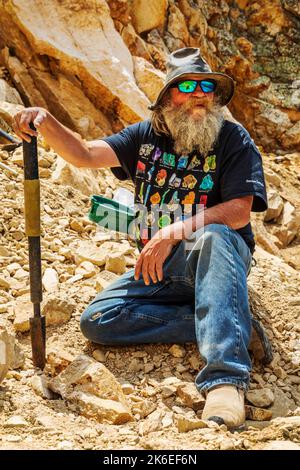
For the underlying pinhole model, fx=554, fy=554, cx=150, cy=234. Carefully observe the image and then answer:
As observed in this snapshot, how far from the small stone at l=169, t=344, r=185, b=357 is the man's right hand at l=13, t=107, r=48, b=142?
1.29 m

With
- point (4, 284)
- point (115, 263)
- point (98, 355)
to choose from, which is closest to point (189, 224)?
point (98, 355)

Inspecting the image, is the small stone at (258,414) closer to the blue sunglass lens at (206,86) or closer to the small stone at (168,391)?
the small stone at (168,391)

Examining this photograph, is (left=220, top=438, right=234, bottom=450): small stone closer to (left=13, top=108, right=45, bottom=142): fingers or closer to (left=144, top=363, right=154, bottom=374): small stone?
(left=144, top=363, right=154, bottom=374): small stone

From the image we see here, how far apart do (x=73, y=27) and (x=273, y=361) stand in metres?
5.67

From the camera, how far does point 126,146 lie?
10.6 feet

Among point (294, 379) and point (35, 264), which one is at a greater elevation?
point (35, 264)

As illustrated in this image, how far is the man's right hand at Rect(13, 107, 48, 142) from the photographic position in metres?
2.54

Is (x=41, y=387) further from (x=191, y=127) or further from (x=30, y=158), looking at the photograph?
(x=191, y=127)

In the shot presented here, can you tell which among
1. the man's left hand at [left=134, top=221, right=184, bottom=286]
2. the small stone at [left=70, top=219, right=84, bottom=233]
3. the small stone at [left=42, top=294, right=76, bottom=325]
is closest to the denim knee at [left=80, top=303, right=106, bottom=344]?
the small stone at [left=42, top=294, right=76, bottom=325]

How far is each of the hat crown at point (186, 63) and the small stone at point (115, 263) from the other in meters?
1.30

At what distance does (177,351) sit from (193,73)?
59.8 inches

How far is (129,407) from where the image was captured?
250 centimetres
